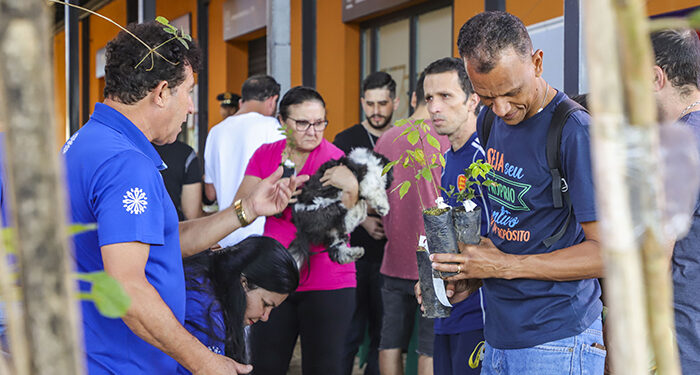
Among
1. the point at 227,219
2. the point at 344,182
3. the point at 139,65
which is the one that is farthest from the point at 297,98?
the point at 139,65

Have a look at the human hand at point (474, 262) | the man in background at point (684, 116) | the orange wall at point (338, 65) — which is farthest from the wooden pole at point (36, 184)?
the orange wall at point (338, 65)

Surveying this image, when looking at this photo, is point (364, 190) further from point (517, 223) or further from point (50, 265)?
point (50, 265)

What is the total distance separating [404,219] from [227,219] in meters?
1.53

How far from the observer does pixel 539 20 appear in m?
5.02

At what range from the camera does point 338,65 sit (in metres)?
8.97

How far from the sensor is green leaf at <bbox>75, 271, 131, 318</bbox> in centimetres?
48

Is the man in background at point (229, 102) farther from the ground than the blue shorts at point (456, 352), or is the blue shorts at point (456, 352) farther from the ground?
the man in background at point (229, 102)

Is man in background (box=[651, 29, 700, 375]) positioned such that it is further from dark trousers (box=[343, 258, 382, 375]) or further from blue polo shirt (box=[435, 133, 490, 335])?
dark trousers (box=[343, 258, 382, 375])

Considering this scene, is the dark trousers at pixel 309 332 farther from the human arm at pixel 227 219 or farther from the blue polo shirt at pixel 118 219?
the blue polo shirt at pixel 118 219

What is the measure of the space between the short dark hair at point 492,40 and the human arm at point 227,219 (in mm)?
1024

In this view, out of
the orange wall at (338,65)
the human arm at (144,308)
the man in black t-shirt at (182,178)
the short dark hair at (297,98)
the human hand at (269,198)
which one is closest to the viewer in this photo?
the human arm at (144,308)

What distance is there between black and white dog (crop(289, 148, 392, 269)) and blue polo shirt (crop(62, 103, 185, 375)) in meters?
1.44

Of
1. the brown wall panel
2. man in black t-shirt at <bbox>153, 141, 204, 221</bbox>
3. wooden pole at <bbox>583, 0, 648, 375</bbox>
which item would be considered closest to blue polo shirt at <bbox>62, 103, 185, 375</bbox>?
wooden pole at <bbox>583, 0, 648, 375</bbox>

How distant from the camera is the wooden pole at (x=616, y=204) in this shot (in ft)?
1.29
